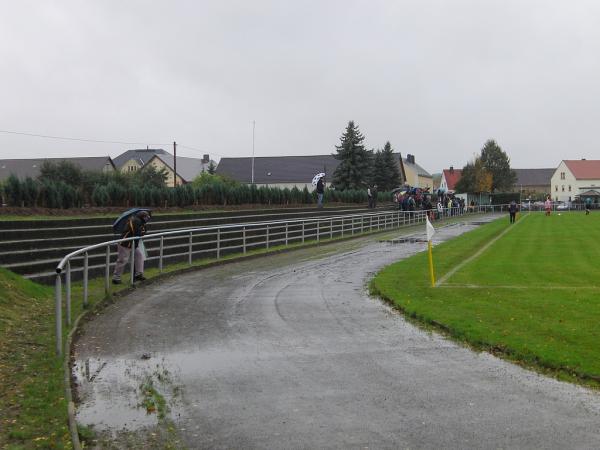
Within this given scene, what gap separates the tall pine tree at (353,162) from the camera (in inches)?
2889

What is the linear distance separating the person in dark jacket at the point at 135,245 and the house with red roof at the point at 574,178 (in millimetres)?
126150

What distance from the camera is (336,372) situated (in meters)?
6.95

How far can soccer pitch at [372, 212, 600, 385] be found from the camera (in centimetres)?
764

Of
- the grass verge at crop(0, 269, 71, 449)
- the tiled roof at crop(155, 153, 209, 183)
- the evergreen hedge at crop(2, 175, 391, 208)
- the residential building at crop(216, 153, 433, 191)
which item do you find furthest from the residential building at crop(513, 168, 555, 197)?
the grass verge at crop(0, 269, 71, 449)

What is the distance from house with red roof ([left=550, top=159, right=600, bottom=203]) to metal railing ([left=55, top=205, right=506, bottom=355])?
97178 mm

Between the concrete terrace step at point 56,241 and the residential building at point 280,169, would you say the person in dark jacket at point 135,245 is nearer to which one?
the concrete terrace step at point 56,241

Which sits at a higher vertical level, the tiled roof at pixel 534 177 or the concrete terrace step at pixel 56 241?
the tiled roof at pixel 534 177

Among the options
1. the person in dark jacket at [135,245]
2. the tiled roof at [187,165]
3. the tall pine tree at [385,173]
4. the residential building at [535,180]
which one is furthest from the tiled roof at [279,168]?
the person in dark jacket at [135,245]

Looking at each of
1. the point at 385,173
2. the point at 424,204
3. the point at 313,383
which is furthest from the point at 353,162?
the point at 313,383

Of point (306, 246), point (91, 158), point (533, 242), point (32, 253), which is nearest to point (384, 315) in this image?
point (32, 253)

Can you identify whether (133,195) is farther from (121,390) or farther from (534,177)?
(534,177)

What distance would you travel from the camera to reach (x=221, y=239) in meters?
→ 22.2

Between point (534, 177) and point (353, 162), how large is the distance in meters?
105

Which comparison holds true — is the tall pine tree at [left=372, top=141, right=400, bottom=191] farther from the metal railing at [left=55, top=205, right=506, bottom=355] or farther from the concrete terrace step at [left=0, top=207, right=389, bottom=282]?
the concrete terrace step at [left=0, top=207, right=389, bottom=282]
